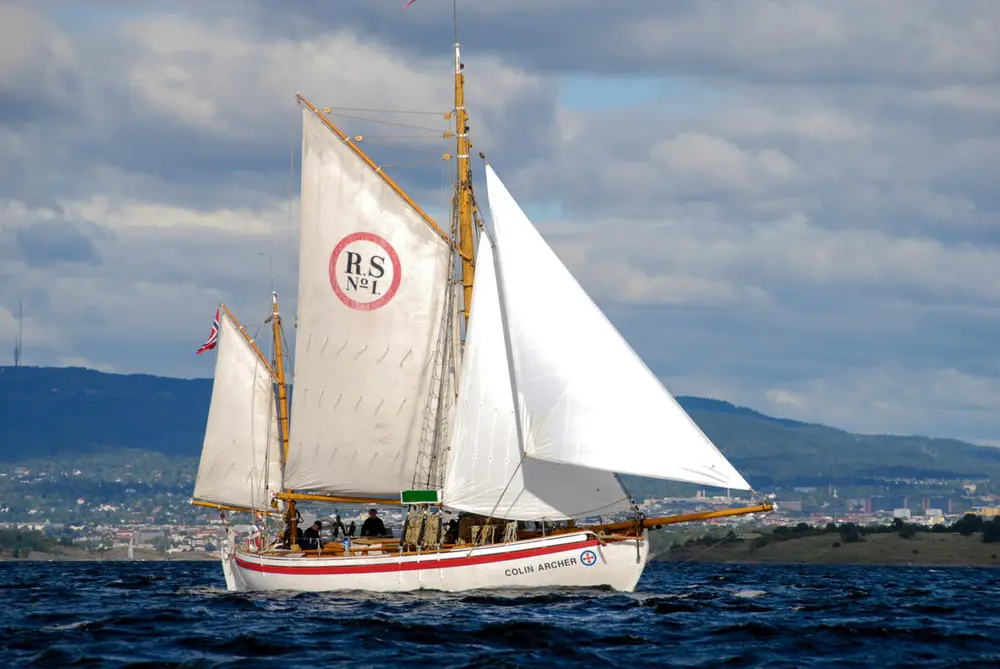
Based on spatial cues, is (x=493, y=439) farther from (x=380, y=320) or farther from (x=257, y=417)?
(x=257, y=417)

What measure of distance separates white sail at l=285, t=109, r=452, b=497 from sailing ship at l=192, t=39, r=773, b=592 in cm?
6

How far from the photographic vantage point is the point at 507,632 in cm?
A: 4781

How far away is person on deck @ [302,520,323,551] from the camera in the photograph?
2819 inches

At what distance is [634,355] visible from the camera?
61344mm

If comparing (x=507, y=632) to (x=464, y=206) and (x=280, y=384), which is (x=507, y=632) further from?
(x=280, y=384)

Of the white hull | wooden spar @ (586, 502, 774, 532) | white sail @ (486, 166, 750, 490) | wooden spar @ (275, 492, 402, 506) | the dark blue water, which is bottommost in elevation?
the dark blue water

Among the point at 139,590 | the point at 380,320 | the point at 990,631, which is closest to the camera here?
the point at 990,631

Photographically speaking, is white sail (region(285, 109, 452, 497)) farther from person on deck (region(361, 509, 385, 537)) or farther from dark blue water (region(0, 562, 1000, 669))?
dark blue water (region(0, 562, 1000, 669))

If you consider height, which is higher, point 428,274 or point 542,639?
point 428,274

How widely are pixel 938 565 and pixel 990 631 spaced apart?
139591mm

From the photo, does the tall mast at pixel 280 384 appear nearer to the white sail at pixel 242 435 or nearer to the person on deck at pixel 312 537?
the white sail at pixel 242 435

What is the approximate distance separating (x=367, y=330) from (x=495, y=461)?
978 cm

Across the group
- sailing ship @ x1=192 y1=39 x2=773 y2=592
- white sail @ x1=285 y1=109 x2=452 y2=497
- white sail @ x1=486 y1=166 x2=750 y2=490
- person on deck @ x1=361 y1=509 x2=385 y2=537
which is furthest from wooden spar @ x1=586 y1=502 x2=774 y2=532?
person on deck @ x1=361 y1=509 x2=385 y2=537

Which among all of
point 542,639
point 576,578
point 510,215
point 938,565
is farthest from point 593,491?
point 938,565
